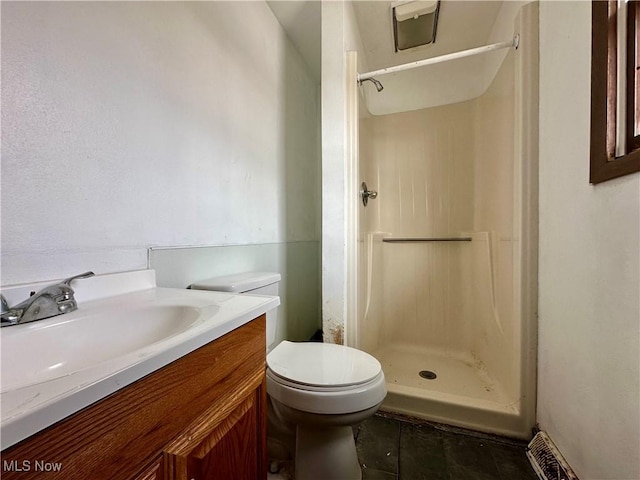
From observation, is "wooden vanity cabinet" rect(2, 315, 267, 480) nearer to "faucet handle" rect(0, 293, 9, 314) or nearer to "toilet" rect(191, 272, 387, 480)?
"toilet" rect(191, 272, 387, 480)

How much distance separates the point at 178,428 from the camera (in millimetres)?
426

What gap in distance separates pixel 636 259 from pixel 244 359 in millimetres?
969

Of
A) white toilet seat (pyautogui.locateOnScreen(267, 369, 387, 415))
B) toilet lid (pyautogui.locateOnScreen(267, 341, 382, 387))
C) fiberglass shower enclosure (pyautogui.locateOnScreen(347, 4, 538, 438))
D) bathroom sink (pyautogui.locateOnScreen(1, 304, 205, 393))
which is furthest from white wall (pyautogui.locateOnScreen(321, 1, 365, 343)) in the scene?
bathroom sink (pyautogui.locateOnScreen(1, 304, 205, 393))

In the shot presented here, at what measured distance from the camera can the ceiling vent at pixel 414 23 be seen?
150 centimetres

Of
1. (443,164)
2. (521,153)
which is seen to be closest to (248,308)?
(521,153)

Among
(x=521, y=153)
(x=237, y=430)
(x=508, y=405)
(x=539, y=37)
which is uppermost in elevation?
(x=539, y=37)

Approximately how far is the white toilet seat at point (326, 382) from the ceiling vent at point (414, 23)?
1827 millimetres

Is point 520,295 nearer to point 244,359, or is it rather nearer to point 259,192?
point 244,359

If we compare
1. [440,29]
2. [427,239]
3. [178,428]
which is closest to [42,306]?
[178,428]

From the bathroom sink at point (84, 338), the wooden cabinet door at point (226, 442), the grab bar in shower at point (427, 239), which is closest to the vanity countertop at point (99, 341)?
the bathroom sink at point (84, 338)

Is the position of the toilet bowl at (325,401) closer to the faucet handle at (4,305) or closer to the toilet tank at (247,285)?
the toilet tank at (247,285)

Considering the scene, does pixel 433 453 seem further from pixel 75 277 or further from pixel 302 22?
pixel 302 22

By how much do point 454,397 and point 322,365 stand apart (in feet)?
2.59

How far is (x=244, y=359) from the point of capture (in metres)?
0.59
